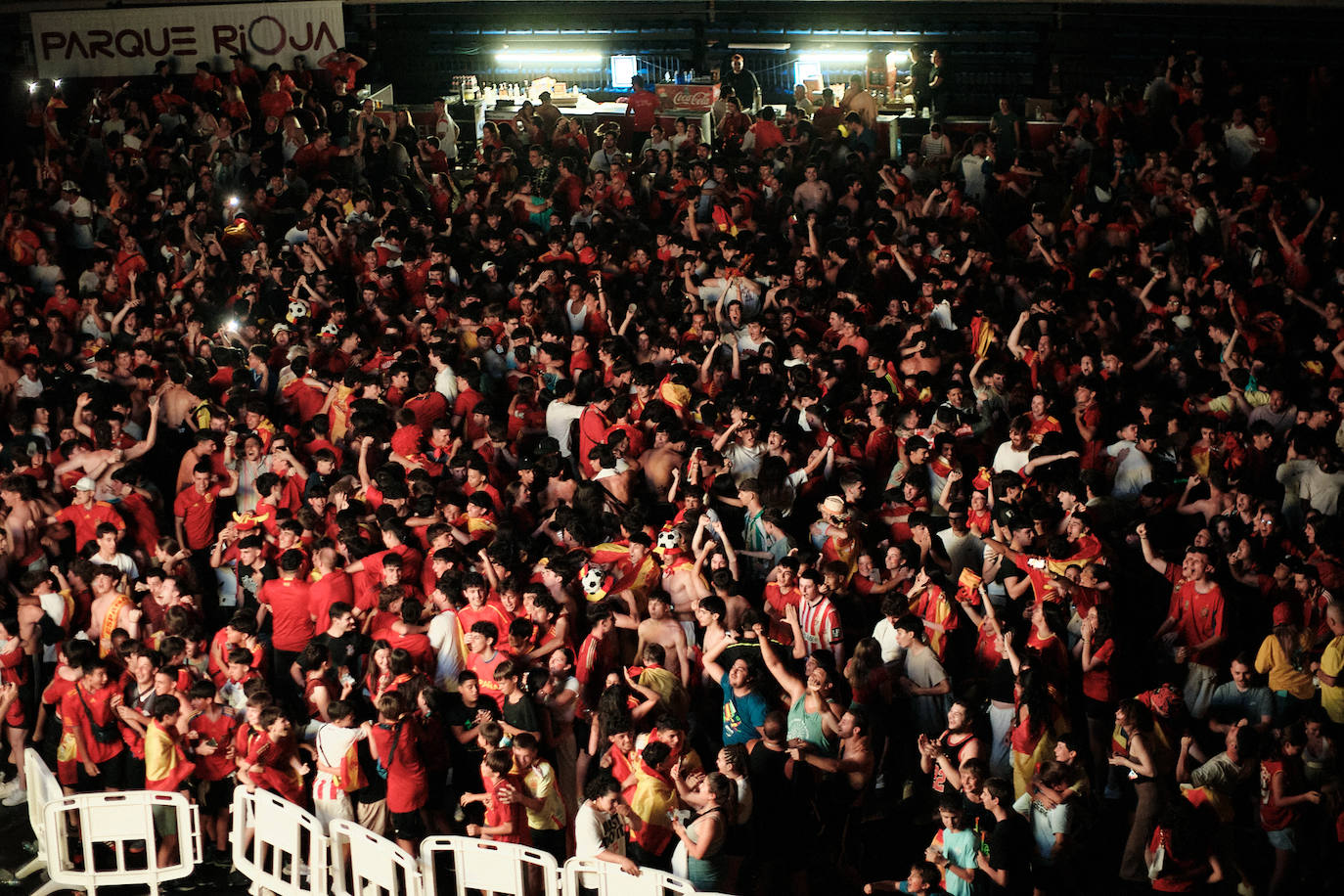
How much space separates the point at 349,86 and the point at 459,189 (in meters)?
2.38

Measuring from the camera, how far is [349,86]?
18297mm

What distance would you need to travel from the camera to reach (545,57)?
21.0m

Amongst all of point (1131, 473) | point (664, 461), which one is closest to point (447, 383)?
point (664, 461)

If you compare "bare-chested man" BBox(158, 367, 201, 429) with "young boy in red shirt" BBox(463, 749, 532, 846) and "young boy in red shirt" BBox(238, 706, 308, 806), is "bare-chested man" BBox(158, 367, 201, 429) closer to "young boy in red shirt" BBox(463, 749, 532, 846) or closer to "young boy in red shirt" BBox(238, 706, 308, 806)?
"young boy in red shirt" BBox(238, 706, 308, 806)

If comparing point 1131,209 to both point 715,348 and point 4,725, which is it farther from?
point 4,725

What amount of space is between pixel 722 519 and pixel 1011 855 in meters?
3.75

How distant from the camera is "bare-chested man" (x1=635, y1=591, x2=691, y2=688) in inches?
318

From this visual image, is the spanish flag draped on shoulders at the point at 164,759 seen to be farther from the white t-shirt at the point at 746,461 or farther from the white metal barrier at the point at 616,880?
the white t-shirt at the point at 746,461

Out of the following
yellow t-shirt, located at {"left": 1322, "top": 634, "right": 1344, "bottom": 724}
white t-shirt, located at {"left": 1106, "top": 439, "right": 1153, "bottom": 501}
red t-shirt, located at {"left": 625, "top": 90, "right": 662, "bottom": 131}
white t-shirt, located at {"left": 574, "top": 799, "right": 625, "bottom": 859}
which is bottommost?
white t-shirt, located at {"left": 574, "top": 799, "right": 625, "bottom": 859}

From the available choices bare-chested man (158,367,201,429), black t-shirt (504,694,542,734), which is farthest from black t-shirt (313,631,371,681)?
bare-chested man (158,367,201,429)

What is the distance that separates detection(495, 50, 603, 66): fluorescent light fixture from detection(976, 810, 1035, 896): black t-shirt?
1651 centimetres

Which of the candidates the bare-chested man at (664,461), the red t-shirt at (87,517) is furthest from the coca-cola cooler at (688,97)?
the red t-shirt at (87,517)

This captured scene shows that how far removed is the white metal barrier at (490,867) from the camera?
6788 mm

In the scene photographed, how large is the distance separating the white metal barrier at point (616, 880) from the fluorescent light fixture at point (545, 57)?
639 inches
